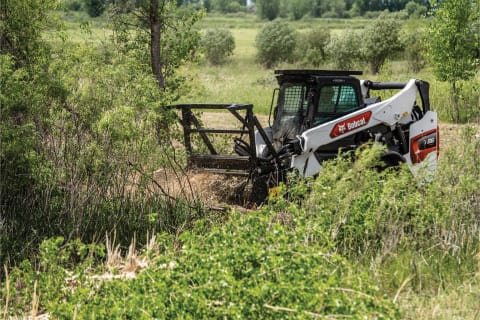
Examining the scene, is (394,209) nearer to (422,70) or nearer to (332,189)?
(332,189)

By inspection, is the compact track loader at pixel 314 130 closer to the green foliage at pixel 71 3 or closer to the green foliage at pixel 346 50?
the green foliage at pixel 71 3

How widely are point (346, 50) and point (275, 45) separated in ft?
37.7

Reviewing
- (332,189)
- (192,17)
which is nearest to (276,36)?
(192,17)

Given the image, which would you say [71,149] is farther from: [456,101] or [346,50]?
[346,50]

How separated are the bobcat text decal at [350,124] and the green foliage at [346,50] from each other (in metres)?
27.6

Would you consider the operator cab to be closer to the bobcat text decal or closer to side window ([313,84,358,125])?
side window ([313,84,358,125])

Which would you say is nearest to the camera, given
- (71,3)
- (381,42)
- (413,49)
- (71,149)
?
(71,149)

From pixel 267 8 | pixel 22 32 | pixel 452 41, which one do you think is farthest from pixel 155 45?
pixel 267 8

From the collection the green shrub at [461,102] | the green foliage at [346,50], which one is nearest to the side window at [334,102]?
the green shrub at [461,102]

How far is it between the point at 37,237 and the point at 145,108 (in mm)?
2090

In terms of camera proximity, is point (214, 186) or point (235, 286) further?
point (214, 186)

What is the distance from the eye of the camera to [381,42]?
36.8 m

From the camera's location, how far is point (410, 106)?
11336 mm

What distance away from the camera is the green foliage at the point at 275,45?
49.8m
